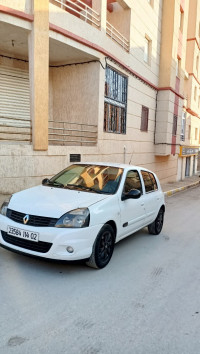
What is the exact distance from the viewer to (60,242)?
359 centimetres

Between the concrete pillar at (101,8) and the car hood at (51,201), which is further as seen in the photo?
the concrete pillar at (101,8)

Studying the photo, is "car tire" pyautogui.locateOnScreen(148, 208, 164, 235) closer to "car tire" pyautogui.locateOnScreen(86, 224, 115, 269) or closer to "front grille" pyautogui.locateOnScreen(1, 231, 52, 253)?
"car tire" pyautogui.locateOnScreen(86, 224, 115, 269)

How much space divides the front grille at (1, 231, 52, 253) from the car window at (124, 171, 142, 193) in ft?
5.74

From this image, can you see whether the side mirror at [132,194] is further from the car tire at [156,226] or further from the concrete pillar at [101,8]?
the concrete pillar at [101,8]

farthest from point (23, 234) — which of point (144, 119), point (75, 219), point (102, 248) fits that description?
point (144, 119)

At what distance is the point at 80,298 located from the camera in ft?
10.8

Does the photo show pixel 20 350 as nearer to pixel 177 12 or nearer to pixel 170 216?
pixel 170 216

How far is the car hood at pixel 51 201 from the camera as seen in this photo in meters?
3.76

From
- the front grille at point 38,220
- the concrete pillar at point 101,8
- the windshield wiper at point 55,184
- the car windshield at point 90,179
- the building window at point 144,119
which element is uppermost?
the concrete pillar at point 101,8

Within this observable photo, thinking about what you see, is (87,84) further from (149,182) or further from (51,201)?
(51,201)

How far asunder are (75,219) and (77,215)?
61mm

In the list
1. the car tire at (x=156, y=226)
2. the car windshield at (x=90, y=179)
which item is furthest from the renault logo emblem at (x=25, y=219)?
the car tire at (x=156, y=226)

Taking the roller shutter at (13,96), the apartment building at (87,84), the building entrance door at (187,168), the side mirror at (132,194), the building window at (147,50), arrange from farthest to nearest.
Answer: the building entrance door at (187,168), the building window at (147,50), the roller shutter at (13,96), the apartment building at (87,84), the side mirror at (132,194)

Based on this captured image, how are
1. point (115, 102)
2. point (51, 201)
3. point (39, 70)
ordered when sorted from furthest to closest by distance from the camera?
point (115, 102) < point (39, 70) < point (51, 201)
